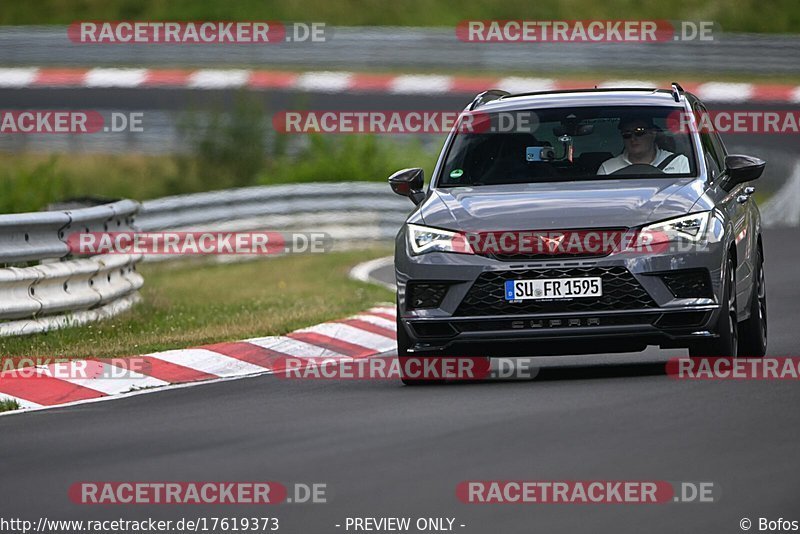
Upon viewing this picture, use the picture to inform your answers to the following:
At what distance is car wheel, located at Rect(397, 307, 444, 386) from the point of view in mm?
10703

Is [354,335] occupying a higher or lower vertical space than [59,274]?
lower

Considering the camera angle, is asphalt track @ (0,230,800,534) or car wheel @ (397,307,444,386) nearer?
asphalt track @ (0,230,800,534)

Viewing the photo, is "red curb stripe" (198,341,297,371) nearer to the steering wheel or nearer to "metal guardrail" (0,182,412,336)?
"metal guardrail" (0,182,412,336)

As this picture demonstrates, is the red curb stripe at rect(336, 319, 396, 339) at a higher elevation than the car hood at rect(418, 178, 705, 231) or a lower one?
lower

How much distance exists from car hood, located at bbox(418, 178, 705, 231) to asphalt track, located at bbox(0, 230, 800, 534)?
0.91 meters

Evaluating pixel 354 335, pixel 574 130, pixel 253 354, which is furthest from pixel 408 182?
pixel 354 335

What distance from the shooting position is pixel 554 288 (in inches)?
403

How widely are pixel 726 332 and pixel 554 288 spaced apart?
1039 millimetres
